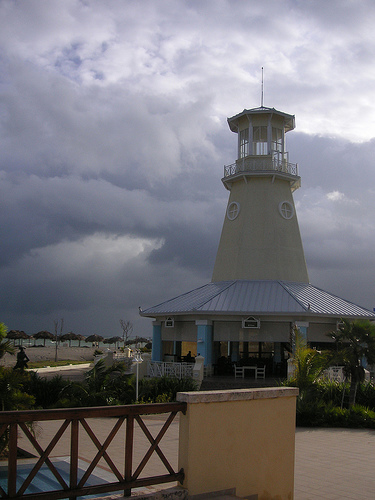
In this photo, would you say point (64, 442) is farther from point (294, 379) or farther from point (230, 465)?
point (294, 379)

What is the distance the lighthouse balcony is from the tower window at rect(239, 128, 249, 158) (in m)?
0.73

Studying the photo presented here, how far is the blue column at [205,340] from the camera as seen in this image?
77.7ft

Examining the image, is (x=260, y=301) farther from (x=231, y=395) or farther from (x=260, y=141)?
(x=231, y=395)

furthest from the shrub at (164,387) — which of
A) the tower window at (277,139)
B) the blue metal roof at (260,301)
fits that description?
the tower window at (277,139)

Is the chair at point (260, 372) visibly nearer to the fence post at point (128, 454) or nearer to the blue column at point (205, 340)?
the blue column at point (205, 340)

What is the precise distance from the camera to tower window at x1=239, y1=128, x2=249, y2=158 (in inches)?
1150

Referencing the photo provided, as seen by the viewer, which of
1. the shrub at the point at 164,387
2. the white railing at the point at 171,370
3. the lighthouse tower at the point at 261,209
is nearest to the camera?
the shrub at the point at 164,387

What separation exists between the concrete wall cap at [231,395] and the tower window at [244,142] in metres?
23.4

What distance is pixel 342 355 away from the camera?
15789mm

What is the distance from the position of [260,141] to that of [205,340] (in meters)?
11.9

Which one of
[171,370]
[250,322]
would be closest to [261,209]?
[250,322]

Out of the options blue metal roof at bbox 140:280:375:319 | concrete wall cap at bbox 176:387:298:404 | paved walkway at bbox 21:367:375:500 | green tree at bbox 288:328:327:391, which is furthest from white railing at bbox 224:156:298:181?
concrete wall cap at bbox 176:387:298:404

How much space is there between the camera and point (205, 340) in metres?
23.7

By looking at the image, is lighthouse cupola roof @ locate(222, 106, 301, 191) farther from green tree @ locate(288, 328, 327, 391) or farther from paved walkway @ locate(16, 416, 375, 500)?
paved walkway @ locate(16, 416, 375, 500)
